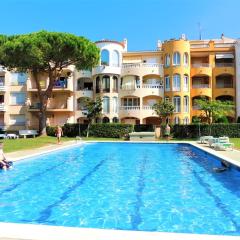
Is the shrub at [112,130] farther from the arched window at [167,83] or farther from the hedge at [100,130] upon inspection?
the arched window at [167,83]

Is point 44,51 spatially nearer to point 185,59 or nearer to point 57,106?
point 57,106

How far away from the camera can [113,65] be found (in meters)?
46.3

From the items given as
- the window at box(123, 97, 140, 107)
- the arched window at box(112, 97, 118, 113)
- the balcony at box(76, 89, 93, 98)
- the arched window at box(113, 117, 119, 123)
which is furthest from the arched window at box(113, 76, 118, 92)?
the arched window at box(113, 117, 119, 123)

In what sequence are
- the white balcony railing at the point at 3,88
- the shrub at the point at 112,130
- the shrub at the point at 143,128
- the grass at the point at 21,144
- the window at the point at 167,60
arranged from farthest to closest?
the white balcony railing at the point at 3,88
the window at the point at 167,60
the shrub at the point at 143,128
the shrub at the point at 112,130
the grass at the point at 21,144

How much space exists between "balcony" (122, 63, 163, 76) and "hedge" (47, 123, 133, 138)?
10.1 meters

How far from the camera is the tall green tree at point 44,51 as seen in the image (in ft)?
112

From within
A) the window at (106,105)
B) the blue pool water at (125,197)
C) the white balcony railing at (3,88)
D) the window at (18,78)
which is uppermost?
the window at (18,78)

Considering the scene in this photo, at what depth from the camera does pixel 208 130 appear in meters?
35.9

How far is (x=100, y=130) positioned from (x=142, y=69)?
11553mm

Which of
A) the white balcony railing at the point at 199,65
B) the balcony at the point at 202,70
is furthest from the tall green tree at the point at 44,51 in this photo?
the white balcony railing at the point at 199,65

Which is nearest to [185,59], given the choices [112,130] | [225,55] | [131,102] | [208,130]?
[225,55]

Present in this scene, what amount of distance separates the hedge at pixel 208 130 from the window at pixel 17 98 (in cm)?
2257

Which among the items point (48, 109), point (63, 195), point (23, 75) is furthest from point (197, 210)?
point (23, 75)

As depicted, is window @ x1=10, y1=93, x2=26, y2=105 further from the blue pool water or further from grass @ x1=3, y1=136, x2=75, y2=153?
the blue pool water
